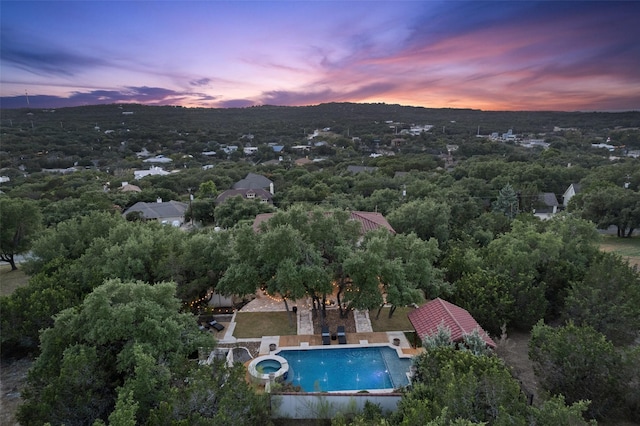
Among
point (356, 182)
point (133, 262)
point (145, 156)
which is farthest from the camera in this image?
point (145, 156)

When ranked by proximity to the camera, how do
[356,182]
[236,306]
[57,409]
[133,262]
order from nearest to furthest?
1. [57,409]
2. [133,262]
3. [236,306]
4. [356,182]

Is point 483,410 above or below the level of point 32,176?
above

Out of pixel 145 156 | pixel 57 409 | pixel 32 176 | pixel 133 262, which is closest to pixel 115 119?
pixel 145 156

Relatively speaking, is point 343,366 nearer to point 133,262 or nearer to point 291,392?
point 291,392

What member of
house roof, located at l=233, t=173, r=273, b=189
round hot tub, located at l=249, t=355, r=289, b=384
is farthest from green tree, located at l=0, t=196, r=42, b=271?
house roof, located at l=233, t=173, r=273, b=189

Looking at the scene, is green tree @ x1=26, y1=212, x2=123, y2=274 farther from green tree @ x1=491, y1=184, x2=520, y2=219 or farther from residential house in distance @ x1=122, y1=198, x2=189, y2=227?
green tree @ x1=491, y1=184, x2=520, y2=219

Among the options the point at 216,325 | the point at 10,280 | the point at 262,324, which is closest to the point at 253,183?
the point at 10,280
